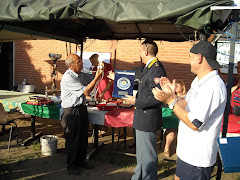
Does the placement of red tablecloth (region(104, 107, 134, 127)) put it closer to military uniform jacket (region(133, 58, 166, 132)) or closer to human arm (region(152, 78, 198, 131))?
military uniform jacket (region(133, 58, 166, 132))

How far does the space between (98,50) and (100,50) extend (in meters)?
0.08

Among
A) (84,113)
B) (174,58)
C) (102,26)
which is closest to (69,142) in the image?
(84,113)

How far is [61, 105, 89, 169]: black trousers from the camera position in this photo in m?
3.43

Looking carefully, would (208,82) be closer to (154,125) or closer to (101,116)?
(154,125)

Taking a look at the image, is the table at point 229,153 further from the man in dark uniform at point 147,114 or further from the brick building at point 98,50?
the brick building at point 98,50

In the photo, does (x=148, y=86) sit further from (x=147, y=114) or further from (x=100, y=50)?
(x=100, y=50)

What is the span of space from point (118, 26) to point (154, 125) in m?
2.98

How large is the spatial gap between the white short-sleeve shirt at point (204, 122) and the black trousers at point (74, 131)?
1.95 meters

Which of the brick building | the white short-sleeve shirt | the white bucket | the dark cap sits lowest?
the white bucket

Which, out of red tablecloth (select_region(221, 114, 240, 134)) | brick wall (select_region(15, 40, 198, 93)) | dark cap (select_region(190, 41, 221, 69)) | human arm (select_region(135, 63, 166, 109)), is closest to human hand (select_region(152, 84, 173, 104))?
dark cap (select_region(190, 41, 221, 69))

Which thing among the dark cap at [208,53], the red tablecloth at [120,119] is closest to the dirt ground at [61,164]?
the red tablecloth at [120,119]

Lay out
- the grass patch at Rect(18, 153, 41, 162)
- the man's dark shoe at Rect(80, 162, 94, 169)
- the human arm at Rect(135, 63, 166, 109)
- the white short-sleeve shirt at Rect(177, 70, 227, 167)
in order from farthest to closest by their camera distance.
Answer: the grass patch at Rect(18, 153, 41, 162)
the man's dark shoe at Rect(80, 162, 94, 169)
the human arm at Rect(135, 63, 166, 109)
the white short-sleeve shirt at Rect(177, 70, 227, 167)

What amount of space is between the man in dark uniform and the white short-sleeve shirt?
0.83m

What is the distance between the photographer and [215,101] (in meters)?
1.62
